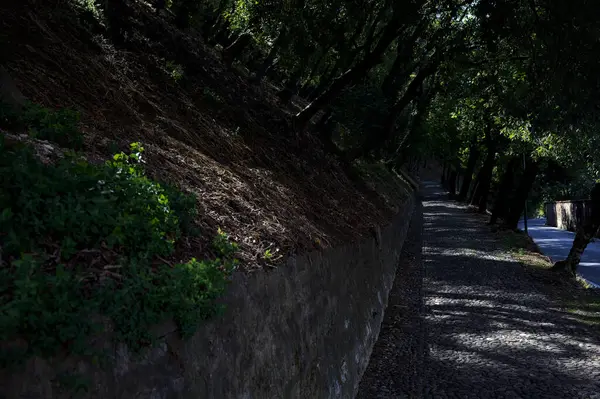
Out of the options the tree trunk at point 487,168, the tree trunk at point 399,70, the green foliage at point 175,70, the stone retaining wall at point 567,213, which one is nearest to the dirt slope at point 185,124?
the green foliage at point 175,70

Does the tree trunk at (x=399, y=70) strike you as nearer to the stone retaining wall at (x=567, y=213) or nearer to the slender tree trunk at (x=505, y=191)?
the slender tree trunk at (x=505, y=191)

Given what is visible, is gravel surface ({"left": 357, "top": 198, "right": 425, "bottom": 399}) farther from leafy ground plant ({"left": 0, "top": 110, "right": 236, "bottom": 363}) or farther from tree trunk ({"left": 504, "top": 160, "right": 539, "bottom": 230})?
tree trunk ({"left": 504, "top": 160, "right": 539, "bottom": 230})

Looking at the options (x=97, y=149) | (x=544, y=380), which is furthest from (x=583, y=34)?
(x=97, y=149)

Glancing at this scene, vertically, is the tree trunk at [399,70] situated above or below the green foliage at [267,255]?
above

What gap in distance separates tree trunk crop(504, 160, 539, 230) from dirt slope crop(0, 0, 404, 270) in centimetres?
1374

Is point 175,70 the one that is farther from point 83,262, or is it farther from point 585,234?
point 585,234

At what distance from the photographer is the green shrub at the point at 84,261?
8.02 feet

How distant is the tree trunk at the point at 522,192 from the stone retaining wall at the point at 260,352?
1750 cm

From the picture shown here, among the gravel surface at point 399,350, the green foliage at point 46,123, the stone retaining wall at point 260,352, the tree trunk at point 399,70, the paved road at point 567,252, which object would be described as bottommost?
the gravel surface at point 399,350

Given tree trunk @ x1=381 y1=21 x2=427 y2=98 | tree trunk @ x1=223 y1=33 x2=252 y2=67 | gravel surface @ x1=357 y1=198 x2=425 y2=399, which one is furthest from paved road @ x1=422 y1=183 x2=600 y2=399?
tree trunk @ x1=223 y1=33 x2=252 y2=67

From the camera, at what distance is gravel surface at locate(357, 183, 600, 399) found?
818 cm

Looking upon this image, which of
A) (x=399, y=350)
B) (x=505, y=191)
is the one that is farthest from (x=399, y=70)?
(x=399, y=350)

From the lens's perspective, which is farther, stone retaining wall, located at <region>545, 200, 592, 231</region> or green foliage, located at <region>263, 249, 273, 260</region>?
stone retaining wall, located at <region>545, 200, 592, 231</region>

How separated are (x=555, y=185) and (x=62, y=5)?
3801 cm
